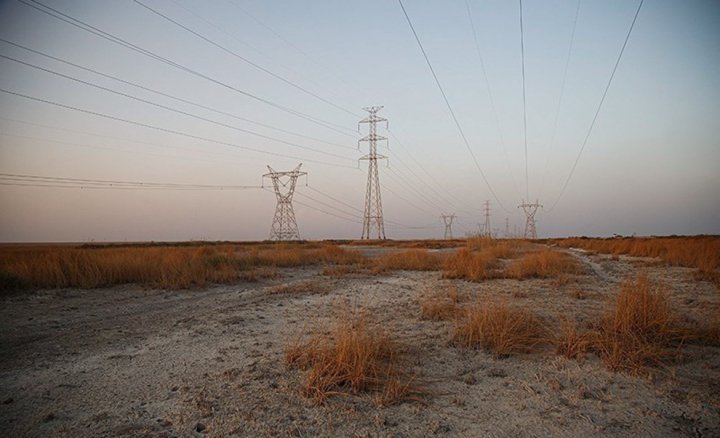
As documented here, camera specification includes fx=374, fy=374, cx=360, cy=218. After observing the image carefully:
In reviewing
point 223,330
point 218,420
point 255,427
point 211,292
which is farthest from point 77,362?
point 211,292

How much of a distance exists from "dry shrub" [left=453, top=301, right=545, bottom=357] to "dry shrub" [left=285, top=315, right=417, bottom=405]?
1.35m

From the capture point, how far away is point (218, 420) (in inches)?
132

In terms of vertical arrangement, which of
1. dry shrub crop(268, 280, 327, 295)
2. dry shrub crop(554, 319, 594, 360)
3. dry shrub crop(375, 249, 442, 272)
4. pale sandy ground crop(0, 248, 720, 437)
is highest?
dry shrub crop(375, 249, 442, 272)

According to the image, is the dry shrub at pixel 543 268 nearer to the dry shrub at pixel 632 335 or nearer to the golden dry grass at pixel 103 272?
the dry shrub at pixel 632 335

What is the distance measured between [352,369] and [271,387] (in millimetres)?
875

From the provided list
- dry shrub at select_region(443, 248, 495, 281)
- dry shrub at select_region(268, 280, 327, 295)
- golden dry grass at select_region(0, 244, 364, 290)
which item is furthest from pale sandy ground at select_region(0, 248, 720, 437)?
dry shrub at select_region(443, 248, 495, 281)

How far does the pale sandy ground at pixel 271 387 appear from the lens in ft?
10.7

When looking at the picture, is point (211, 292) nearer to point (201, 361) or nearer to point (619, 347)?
point (201, 361)

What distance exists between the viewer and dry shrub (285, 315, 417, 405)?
3738 millimetres

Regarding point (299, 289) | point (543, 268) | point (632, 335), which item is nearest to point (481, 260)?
point (543, 268)

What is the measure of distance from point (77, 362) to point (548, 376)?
5.84 meters

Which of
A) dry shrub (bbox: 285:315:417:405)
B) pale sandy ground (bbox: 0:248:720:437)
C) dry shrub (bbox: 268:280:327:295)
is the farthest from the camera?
dry shrub (bbox: 268:280:327:295)

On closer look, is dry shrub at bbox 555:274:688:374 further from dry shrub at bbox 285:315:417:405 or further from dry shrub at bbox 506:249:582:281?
dry shrub at bbox 506:249:582:281

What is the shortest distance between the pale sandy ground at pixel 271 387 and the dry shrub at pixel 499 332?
0.21 metres
